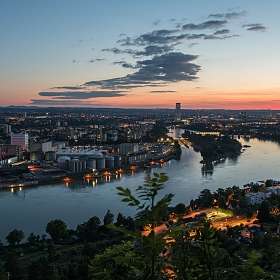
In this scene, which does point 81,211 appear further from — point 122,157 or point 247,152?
point 247,152

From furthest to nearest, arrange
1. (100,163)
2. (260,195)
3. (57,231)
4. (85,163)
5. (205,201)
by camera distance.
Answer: (100,163), (85,163), (260,195), (205,201), (57,231)

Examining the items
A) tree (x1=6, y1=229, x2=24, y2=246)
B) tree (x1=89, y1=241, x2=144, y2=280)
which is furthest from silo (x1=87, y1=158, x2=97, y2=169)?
tree (x1=89, y1=241, x2=144, y2=280)

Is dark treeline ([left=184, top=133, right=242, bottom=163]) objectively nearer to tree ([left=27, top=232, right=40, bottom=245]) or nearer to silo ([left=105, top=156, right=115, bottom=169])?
silo ([left=105, top=156, right=115, bottom=169])

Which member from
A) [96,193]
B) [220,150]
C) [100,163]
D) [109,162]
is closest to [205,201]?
[96,193]

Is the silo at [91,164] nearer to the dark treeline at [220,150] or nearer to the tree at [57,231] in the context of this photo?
the dark treeline at [220,150]

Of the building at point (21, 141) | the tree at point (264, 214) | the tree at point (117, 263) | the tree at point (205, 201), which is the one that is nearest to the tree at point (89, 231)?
the tree at point (205, 201)

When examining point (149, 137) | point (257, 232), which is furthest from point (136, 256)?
point (149, 137)

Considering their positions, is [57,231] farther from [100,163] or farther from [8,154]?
[8,154]
